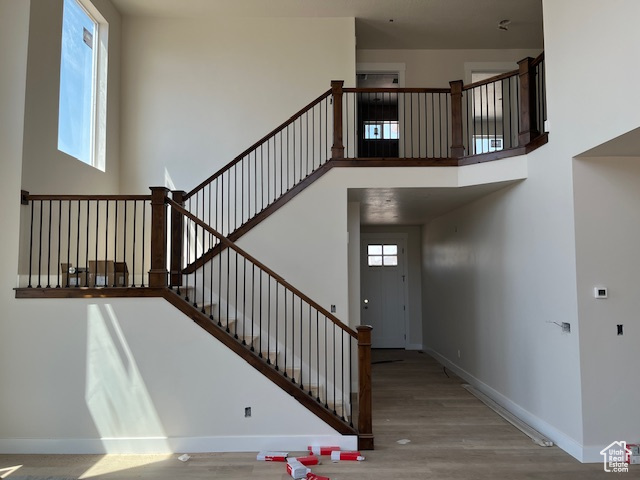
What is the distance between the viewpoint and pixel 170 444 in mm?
4094

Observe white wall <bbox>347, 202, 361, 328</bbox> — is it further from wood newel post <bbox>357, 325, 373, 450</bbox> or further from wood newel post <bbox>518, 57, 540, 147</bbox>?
wood newel post <bbox>518, 57, 540, 147</bbox>

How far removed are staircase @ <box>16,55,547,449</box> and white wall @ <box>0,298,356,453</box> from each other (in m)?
0.16

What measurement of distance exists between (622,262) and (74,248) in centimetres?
586

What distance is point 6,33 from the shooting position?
4.48 m

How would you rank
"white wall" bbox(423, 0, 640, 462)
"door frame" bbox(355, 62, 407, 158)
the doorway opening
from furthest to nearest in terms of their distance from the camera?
1. the doorway opening
2. "door frame" bbox(355, 62, 407, 158)
3. "white wall" bbox(423, 0, 640, 462)

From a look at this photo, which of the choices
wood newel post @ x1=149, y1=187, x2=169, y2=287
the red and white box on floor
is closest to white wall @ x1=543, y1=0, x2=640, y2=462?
the red and white box on floor

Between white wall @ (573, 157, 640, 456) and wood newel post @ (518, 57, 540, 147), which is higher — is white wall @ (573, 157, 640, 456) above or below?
below

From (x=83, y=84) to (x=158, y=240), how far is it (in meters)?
3.13

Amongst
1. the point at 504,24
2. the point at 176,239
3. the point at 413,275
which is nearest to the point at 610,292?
the point at 176,239

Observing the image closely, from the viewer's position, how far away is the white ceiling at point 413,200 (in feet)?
18.3

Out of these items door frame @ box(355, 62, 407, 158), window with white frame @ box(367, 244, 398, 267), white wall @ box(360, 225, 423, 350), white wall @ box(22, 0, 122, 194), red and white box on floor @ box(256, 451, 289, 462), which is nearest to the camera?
red and white box on floor @ box(256, 451, 289, 462)

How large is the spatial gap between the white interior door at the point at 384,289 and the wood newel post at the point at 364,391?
5459 mm

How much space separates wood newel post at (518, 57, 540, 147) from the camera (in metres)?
4.75

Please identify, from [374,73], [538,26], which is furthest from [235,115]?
[538,26]
